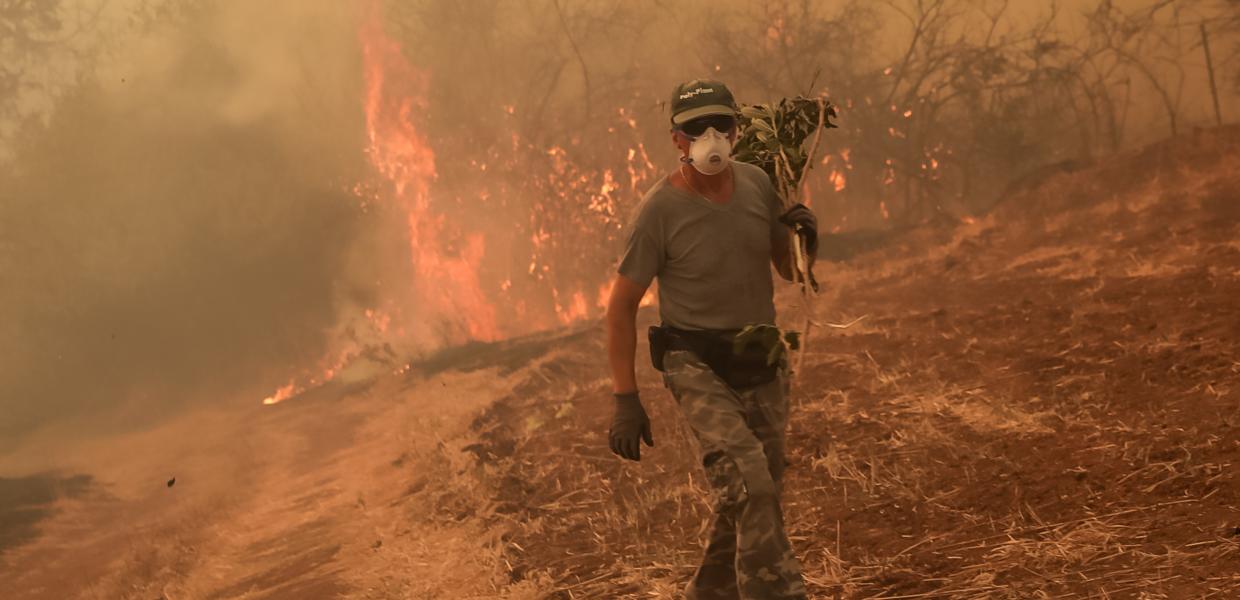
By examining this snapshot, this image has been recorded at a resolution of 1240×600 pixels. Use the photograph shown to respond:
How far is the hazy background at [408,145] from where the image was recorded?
24500 mm

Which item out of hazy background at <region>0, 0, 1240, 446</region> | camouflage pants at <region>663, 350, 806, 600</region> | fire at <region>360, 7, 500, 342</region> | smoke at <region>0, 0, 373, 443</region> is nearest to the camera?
camouflage pants at <region>663, 350, 806, 600</region>

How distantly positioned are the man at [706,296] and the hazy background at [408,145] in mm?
18995

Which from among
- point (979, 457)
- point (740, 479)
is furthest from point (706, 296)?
point (979, 457)

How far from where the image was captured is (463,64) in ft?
97.2

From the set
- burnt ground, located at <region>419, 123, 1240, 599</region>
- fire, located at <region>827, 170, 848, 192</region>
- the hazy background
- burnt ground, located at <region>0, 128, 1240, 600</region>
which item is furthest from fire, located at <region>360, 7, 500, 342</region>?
Result: burnt ground, located at <region>419, 123, 1240, 599</region>

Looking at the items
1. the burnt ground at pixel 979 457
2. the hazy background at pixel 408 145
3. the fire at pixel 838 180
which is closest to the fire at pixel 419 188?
the hazy background at pixel 408 145

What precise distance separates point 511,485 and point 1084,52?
1931 cm

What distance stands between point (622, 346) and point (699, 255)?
43cm

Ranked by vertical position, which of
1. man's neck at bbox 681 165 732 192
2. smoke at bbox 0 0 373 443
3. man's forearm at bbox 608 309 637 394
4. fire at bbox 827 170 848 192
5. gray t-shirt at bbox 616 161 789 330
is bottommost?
man's forearm at bbox 608 309 637 394

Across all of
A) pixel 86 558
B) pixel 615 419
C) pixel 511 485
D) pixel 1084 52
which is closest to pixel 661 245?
pixel 615 419

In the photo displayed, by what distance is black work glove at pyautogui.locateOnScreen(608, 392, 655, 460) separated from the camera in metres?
3.81

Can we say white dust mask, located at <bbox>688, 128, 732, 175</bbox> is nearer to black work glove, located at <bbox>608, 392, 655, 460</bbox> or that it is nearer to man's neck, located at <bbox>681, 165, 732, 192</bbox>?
man's neck, located at <bbox>681, 165, 732, 192</bbox>

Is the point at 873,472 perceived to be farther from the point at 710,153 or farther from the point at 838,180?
the point at 838,180

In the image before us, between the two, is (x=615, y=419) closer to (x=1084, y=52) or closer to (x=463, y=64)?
(x=1084, y=52)
